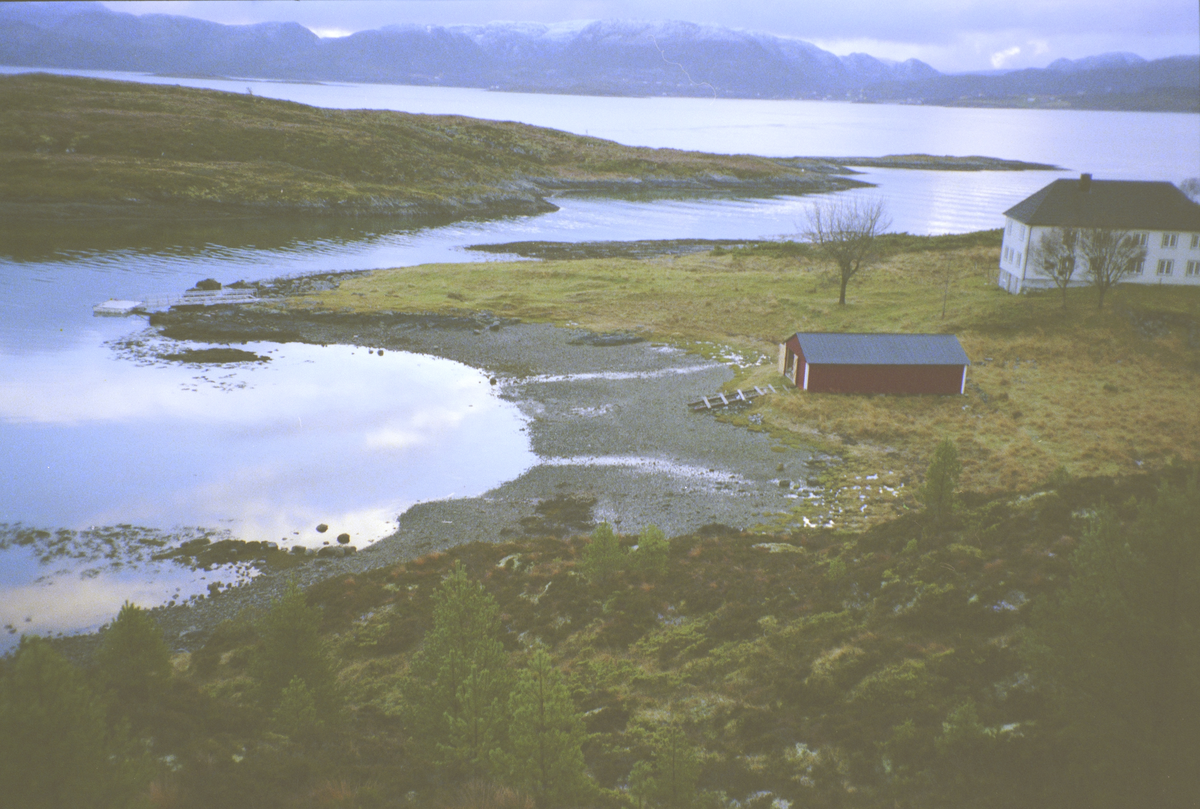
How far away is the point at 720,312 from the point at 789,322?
19.3ft

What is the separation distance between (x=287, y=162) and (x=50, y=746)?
404ft

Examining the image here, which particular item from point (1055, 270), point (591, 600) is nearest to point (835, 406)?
point (591, 600)

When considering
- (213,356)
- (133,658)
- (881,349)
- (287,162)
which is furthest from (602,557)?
(287,162)

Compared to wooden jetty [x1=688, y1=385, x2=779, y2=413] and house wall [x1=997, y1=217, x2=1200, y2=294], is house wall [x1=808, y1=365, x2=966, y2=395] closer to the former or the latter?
wooden jetty [x1=688, y1=385, x2=779, y2=413]

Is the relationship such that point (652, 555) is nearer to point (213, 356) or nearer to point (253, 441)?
point (253, 441)

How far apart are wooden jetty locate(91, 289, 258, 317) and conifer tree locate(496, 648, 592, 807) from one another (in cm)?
5800

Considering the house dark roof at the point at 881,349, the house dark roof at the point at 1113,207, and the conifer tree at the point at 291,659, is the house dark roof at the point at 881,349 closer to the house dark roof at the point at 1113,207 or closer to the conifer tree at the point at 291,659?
the house dark roof at the point at 1113,207

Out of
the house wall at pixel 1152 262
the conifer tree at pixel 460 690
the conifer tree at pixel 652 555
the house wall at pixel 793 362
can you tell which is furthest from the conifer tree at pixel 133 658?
the house wall at pixel 1152 262

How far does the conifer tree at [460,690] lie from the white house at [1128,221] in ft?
176

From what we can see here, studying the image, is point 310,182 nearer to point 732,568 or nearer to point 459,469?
point 459,469

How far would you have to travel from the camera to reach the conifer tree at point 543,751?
453 inches

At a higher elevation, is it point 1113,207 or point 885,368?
point 1113,207

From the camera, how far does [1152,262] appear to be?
176ft

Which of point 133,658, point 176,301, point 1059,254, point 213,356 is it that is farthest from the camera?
point 176,301
